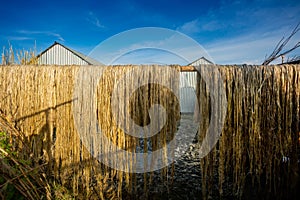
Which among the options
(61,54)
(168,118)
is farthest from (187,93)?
(61,54)

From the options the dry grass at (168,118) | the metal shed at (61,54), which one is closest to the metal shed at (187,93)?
the dry grass at (168,118)

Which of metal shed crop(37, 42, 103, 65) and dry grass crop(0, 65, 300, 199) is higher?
metal shed crop(37, 42, 103, 65)

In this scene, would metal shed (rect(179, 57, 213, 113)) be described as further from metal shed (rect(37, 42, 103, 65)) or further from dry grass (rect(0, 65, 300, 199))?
metal shed (rect(37, 42, 103, 65))

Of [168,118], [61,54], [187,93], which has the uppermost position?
[61,54]

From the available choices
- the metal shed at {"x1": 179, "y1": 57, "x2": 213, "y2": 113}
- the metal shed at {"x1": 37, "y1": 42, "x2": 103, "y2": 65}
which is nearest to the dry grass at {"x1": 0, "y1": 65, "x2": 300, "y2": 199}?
the metal shed at {"x1": 179, "y1": 57, "x2": 213, "y2": 113}

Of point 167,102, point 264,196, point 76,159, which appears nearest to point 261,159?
point 264,196

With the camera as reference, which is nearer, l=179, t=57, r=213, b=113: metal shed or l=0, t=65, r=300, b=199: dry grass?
l=0, t=65, r=300, b=199: dry grass

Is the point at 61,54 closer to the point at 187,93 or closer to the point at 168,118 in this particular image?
the point at 187,93

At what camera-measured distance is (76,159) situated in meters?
2.32

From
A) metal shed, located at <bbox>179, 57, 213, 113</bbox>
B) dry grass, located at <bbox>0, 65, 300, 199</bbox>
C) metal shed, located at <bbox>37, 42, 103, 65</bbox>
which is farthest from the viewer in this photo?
metal shed, located at <bbox>37, 42, 103, 65</bbox>

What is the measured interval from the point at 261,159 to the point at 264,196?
61 centimetres

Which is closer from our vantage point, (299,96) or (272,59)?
(299,96)

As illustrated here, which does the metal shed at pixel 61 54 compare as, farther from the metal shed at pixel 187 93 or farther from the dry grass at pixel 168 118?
the dry grass at pixel 168 118

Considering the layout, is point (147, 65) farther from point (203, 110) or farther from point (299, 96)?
point (299, 96)
